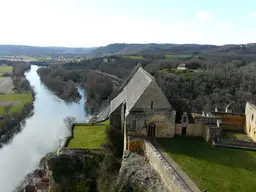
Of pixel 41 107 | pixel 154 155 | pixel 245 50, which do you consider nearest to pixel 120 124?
pixel 154 155

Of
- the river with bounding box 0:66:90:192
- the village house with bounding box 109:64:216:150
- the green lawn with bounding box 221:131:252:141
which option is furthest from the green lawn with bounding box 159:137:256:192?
the river with bounding box 0:66:90:192

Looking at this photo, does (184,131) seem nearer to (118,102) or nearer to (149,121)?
(149,121)

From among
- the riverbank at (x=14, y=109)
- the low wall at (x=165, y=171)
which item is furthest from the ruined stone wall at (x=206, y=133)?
the riverbank at (x=14, y=109)

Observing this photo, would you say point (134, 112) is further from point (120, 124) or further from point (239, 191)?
point (239, 191)

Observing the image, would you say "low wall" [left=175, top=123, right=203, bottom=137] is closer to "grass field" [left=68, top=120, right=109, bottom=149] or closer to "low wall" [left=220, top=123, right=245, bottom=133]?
"low wall" [left=220, top=123, right=245, bottom=133]

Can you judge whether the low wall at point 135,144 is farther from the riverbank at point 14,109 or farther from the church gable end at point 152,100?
the riverbank at point 14,109

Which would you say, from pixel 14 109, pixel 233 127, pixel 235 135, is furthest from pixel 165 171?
pixel 14 109

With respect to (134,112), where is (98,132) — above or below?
below
